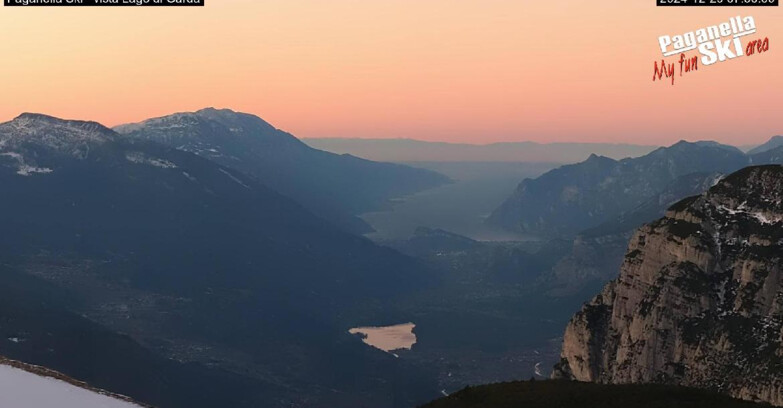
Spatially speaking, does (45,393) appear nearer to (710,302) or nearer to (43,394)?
(43,394)

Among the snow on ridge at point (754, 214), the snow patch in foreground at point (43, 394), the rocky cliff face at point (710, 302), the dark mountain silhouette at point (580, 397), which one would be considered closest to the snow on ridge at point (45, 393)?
the snow patch in foreground at point (43, 394)

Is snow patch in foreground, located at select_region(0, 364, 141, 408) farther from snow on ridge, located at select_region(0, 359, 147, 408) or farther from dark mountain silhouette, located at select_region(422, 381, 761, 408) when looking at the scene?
dark mountain silhouette, located at select_region(422, 381, 761, 408)

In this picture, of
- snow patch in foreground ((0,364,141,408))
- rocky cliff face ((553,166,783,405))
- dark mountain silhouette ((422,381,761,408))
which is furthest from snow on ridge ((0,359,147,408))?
rocky cliff face ((553,166,783,405))

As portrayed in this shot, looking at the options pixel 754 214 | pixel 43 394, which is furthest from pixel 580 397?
pixel 754 214

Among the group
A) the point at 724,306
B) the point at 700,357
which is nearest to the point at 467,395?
the point at 700,357

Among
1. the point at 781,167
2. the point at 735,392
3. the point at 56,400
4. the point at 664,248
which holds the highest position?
the point at 781,167

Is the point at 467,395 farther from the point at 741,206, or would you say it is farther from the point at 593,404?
the point at 741,206

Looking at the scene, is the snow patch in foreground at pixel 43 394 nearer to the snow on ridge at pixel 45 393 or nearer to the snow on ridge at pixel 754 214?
the snow on ridge at pixel 45 393
